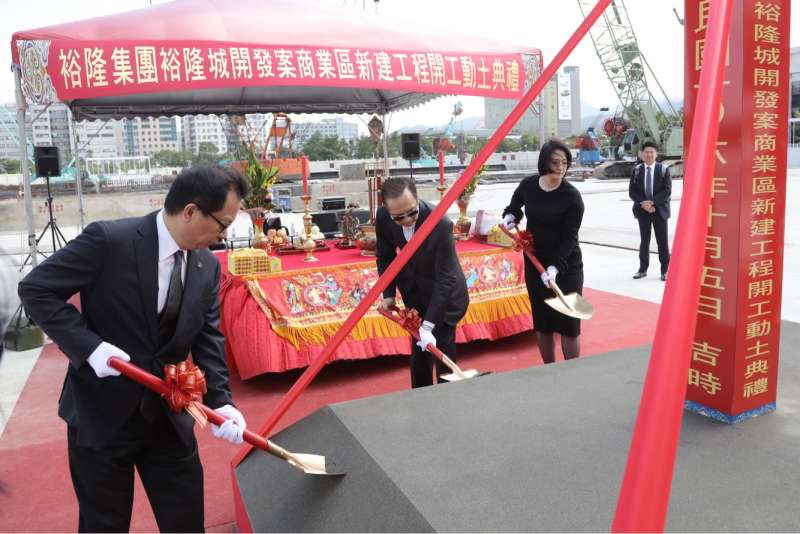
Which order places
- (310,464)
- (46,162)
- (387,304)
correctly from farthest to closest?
(46,162) < (387,304) < (310,464)

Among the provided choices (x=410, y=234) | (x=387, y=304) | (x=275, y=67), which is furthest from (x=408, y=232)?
(x=275, y=67)

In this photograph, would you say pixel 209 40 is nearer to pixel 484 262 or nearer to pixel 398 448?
pixel 484 262

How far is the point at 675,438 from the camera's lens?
66 cm

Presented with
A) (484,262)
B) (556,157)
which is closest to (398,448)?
(556,157)

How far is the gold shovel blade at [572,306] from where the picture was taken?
2.70m

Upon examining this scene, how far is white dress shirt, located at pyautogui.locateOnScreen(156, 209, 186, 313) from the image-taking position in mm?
1400

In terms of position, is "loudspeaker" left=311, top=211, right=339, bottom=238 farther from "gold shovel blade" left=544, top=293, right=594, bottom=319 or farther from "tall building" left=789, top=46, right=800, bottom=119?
"tall building" left=789, top=46, right=800, bottom=119

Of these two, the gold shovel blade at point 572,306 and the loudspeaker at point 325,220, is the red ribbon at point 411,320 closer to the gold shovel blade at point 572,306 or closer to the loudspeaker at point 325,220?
the gold shovel blade at point 572,306

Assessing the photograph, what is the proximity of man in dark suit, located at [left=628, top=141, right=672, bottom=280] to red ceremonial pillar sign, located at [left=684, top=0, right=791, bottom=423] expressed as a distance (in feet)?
12.9

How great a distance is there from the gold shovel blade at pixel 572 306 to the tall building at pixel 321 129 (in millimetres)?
5676

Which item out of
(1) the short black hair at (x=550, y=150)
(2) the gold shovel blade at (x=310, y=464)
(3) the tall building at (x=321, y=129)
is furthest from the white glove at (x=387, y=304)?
(3) the tall building at (x=321, y=129)

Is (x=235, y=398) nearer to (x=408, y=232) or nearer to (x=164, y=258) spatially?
(x=408, y=232)

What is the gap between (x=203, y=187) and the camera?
1.32m

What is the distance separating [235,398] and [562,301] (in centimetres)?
166
